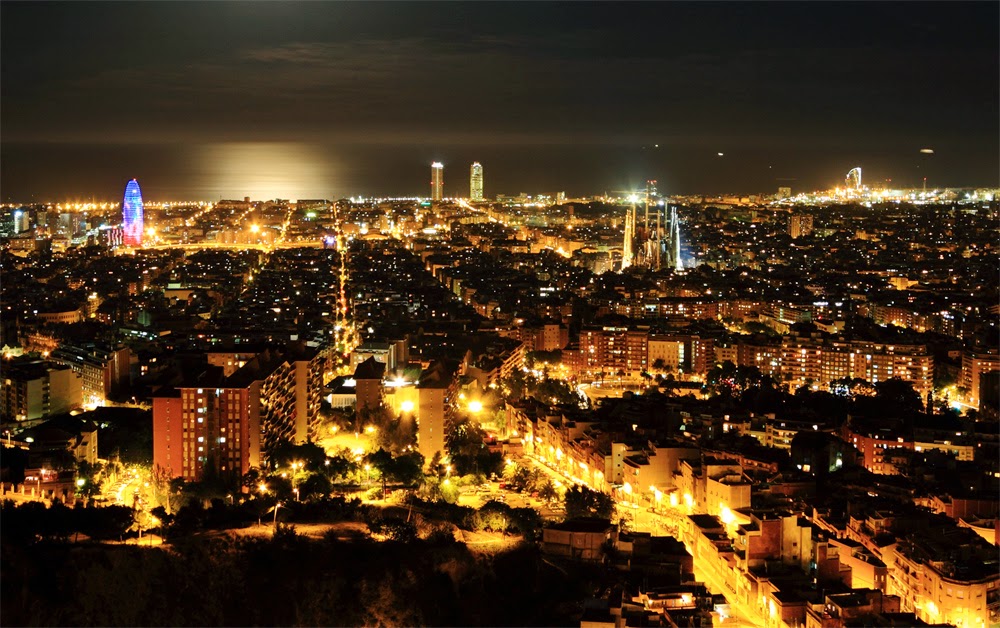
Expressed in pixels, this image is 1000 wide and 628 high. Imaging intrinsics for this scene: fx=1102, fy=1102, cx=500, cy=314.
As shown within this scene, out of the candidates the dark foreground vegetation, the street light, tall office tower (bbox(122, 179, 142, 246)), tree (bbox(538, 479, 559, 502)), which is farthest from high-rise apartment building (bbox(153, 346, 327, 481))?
tall office tower (bbox(122, 179, 142, 246))

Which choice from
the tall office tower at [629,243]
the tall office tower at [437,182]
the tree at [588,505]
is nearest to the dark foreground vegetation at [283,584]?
the tree at [588,505]

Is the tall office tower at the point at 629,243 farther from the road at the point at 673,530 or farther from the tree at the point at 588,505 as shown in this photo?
the tree at the point at 588,505

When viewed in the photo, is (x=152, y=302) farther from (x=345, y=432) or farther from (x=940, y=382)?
(x=940, y=382)

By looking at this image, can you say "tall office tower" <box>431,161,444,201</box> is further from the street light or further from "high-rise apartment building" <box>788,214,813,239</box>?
the street light

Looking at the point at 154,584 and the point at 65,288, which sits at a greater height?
the point at 65,288

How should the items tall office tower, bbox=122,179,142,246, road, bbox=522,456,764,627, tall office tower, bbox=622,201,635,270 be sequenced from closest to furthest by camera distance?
road, bbox=522,456,764,627, tall office tower, bbox=622,201,635,270, tall office tower, bbox=122,179,142,246

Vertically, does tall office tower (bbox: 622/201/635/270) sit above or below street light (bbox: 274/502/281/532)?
above

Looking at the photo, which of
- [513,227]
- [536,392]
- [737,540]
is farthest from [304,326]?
[513,227]
